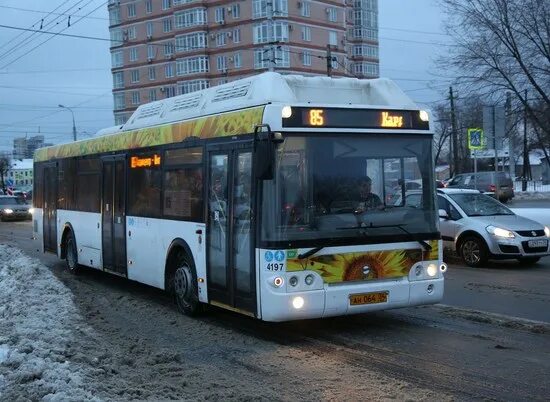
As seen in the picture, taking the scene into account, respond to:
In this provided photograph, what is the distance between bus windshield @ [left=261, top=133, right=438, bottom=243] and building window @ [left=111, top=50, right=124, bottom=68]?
334ft

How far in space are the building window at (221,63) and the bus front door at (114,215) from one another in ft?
266

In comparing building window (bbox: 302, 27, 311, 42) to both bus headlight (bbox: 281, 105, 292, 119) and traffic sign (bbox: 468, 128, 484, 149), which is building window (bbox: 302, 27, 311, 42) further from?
bus headlight (bbox: 281, 105, 292, 119)

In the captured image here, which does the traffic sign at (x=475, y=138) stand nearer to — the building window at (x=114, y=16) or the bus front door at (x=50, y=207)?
the bus front door at (x=50, y=207)

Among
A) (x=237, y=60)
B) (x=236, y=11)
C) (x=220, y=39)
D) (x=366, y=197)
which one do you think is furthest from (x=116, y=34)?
(x=366, y=197)

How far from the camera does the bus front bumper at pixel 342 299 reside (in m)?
7.11

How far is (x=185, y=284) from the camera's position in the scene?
9047 millimetres

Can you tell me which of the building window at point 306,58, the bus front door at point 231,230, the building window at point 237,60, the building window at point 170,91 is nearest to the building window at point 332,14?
the building window at point 306,58

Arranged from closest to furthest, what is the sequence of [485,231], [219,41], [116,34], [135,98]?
1. [485,231]
2. [219,41]
3. [135,98]
4. [116,34]

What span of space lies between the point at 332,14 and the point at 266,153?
87909mm

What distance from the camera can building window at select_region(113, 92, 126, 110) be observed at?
104 metres

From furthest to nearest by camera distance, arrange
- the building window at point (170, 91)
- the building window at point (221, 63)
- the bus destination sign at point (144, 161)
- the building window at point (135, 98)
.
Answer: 1. the building window at point (135, 98)
2. the building window at point (170, 91)
3. the building window at point (221, 63)
4. the bus destination sign at point (144, 161)

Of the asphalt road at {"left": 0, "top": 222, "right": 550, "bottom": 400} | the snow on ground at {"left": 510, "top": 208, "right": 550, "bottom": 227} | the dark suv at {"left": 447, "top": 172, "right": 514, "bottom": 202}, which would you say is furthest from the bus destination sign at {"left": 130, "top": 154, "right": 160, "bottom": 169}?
the dark suv at {"left": 447, "top": 172, "right": 514, "bottom": 202}

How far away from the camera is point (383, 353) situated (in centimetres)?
695

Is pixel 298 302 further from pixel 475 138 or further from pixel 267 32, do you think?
pixel 267 32
